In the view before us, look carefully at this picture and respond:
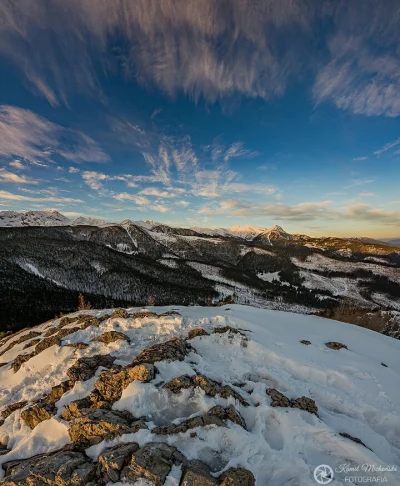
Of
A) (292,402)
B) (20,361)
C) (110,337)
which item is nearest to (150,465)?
(292,402)

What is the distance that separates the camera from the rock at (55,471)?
27.5 ft

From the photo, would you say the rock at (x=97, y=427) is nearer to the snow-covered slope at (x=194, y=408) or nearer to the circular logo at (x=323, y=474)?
the snow-covered slope at (x=194, y=408)

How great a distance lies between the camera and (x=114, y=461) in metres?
8.55

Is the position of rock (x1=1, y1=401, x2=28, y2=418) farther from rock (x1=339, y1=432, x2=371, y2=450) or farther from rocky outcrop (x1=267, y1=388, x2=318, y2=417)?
rock (x1=339, y1=432, x2=371, y2=450)

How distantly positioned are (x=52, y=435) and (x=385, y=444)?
15174 mm

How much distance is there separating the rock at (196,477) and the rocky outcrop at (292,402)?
5.67m

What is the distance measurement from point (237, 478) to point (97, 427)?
573 centimetres

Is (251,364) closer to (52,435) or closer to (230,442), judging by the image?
(230,442)

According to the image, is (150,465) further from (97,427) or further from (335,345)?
(335,345)

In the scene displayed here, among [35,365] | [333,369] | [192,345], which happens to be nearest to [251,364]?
[192,345]

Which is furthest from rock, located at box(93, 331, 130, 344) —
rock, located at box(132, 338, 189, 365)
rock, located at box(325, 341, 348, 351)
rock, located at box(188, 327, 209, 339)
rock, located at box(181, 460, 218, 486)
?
rock, located at box(325, 341, 348, 351)

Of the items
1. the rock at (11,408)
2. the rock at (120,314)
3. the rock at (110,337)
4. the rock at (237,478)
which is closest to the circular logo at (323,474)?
the rock at (237,478)

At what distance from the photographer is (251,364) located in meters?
17.2

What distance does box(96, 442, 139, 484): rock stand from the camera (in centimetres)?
829
